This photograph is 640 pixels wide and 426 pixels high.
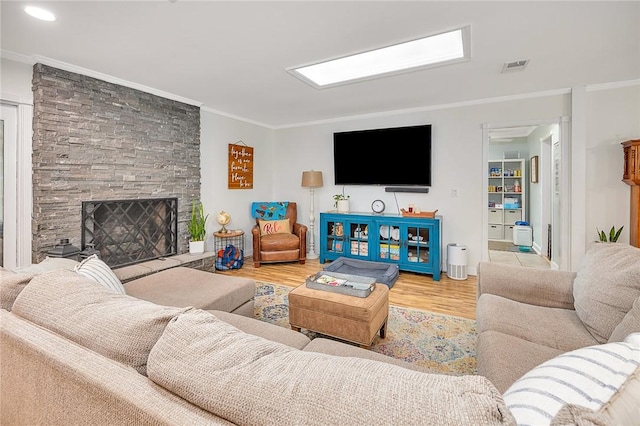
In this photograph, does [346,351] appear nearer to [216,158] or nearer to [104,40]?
[104,40]

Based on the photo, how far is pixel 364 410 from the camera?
514 millimetres

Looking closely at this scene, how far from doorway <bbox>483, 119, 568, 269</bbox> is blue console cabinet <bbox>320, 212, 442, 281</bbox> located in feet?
2.47

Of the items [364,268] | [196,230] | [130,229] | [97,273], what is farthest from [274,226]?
[97,273]

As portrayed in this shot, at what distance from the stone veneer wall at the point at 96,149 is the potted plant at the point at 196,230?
9cm

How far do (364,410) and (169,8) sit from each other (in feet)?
7.87

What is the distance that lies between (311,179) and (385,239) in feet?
5.17

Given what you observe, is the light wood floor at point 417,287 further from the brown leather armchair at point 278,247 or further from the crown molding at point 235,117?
the crown molding at point 235,117

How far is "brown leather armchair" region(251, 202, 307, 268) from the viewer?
4438mm

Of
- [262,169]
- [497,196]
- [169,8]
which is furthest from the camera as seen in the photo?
[497,196]

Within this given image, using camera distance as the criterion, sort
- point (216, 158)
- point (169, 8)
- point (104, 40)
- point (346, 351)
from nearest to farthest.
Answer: point (346, 351) → point (169, 8) → point (104, 40) → point (216, 158)

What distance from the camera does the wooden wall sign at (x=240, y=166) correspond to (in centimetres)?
471

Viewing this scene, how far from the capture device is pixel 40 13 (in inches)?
77.0

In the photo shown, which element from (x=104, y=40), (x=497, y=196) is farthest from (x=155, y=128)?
(x=497, y=196)

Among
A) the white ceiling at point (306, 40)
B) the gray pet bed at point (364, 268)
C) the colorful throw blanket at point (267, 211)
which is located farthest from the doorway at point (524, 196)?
the colorful throw blanket at point (267, 211)
